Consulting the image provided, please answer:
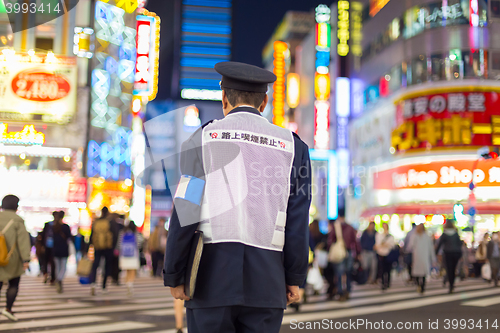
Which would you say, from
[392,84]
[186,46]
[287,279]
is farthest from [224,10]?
[287,279]

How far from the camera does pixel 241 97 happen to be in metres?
2.69

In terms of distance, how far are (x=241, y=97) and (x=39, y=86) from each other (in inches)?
895

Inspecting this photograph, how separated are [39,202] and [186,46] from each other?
77884mm

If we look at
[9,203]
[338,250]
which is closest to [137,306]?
[9,203]

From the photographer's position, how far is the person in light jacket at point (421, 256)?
13.1 m

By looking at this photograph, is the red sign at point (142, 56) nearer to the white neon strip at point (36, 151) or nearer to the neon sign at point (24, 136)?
the white neon strip at point (36, 151)

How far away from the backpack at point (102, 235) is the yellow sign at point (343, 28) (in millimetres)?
33219

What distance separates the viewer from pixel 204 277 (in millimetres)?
2426

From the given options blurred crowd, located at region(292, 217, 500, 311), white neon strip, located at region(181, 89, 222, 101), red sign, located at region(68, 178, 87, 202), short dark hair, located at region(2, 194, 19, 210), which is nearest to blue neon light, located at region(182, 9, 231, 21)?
white neon strip, located at region(181, 89, 222, 101)

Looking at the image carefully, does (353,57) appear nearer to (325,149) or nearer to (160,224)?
(325,149)

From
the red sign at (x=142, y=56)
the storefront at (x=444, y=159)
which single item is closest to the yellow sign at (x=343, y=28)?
the storefront at (x=444, y=159)

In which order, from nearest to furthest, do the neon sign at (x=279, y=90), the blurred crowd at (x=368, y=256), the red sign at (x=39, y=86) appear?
1. the blurred crowd at (x=368, y=256)
2. the red sign at (x=39, y=86)
3. the neon sign at (x=279, y=90)

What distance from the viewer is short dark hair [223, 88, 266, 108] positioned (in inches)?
106

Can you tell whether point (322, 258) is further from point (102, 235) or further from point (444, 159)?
point (444, 159)
